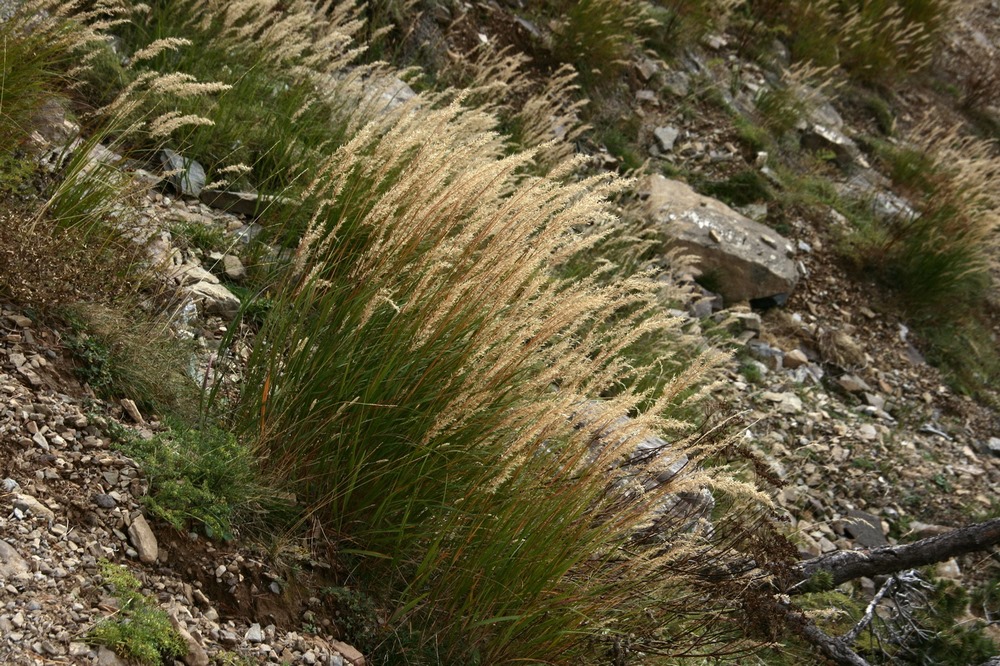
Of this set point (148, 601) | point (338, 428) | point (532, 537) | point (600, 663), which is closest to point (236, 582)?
point (148, 601)

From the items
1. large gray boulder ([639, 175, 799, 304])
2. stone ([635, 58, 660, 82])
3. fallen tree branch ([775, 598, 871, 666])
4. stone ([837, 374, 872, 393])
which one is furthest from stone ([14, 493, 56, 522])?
stone ([635, 58, 660, 82])

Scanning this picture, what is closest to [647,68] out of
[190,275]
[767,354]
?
[767,354]

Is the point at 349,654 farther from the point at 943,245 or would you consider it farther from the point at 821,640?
the point at 943,245

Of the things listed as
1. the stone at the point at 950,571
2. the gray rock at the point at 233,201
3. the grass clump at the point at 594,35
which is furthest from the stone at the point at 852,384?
the gray rock at the point at 233,201

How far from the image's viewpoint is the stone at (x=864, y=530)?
19.2 ft

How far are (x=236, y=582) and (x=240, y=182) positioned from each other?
2.78 m

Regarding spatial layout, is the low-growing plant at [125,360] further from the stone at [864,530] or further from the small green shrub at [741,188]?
the small green shrub at [741,188]

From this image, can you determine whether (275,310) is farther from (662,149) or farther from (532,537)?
(662,149)

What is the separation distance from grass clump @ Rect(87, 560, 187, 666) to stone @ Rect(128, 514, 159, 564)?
4.6 inches

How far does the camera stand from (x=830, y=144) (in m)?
10.4

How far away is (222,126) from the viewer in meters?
4.76

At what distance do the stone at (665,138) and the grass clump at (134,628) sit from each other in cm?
789

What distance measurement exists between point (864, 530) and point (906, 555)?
190 centimetres

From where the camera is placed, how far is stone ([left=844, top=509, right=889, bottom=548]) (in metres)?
5.86
